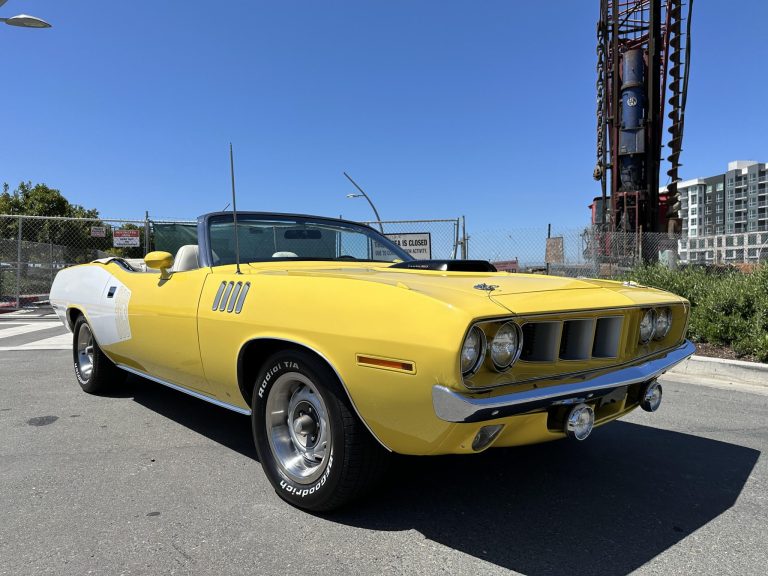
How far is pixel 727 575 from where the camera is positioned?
2061mm

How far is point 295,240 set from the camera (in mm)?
3947

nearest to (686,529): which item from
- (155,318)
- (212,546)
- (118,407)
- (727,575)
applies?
(727,575)

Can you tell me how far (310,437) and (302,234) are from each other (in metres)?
1.81

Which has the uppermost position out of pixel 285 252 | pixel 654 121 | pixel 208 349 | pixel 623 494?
pixel 654 121

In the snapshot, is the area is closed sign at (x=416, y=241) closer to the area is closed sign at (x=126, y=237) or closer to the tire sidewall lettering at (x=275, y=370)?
the area is closed sign at (x=126, y=237)

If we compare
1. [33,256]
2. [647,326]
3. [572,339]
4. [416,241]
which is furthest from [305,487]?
[33,256]

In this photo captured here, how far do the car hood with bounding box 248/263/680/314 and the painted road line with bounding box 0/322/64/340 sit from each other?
8168 millimetres

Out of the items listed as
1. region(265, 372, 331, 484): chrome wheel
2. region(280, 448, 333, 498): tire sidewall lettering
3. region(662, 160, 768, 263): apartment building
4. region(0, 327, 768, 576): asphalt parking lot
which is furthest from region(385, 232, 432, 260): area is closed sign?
region(662, 160, 768, 263): apartment building

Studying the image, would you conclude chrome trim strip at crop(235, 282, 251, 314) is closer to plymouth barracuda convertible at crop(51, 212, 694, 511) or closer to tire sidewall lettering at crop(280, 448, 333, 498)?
plymouth barracuda convertible at crop(51, 212, 694, 511)

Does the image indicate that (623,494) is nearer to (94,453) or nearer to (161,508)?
(161,508)

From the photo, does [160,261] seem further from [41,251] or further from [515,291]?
[41,251]

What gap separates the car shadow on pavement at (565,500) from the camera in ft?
7.36

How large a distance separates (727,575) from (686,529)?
14.8 inches

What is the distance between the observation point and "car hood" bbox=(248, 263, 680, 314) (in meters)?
2.15
